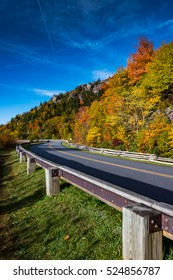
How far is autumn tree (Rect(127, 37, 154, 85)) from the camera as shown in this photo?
39.4 meters

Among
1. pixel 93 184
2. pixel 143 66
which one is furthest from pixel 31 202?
pixel 143 66

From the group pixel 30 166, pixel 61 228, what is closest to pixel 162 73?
pixel 30 166

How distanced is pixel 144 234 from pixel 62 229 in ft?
9.71

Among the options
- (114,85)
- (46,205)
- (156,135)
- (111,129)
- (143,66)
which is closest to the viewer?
(46,205)

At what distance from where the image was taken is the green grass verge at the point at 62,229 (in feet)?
14.6

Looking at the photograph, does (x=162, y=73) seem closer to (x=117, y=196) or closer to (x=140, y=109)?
(x=140, y=109)

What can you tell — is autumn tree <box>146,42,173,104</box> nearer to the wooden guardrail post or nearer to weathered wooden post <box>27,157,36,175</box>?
weathered wooden post <box>27,157,36,175</box>

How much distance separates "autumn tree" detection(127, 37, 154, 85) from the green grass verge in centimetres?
3451

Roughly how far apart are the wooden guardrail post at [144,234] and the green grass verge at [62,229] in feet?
2.39

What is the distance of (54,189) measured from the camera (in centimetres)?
775
